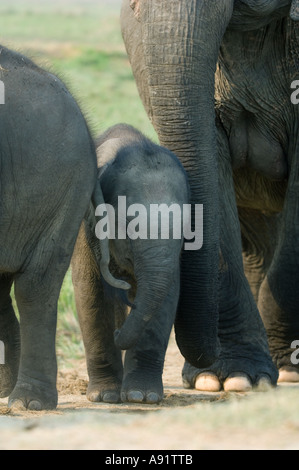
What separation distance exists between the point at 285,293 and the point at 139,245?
1.67m

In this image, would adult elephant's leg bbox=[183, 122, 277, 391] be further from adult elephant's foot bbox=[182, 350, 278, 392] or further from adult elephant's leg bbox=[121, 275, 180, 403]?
adult elephant's leg bbox=[121, 275, 180, 403]

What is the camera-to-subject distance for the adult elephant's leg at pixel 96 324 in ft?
18.8

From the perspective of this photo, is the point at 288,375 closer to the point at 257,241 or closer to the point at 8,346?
the point at 257,241

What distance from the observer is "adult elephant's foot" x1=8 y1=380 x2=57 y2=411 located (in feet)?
16.4

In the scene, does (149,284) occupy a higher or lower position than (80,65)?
lower

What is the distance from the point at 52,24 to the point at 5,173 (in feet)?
175

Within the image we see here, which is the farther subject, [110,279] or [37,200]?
[110,279]

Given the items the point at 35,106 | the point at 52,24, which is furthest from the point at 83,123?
the point at 52,24

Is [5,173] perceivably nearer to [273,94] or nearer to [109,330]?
[109,330]

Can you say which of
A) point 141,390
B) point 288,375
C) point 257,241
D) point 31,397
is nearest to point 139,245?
point 141,390

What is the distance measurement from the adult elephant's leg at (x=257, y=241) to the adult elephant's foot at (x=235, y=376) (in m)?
1.65

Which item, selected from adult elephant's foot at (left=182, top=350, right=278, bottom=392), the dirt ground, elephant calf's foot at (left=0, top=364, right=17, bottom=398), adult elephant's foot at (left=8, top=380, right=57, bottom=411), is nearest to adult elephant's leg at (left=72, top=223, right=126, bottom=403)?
elephant calf's foot at (left=0, top=364, right=17, bottom=398)

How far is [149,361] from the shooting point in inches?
216

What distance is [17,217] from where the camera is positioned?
16.5 feet
